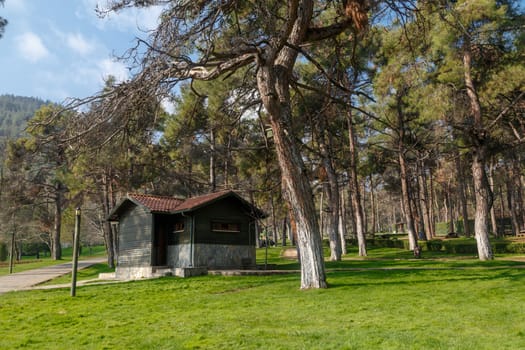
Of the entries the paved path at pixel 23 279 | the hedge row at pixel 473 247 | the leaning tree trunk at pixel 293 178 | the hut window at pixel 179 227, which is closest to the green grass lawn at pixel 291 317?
the leaning tree trunk at pixel 293 178

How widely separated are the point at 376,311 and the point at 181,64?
22.4 ft

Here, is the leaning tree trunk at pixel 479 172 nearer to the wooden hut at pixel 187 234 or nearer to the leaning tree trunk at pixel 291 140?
the wooden hut at pixel 187 234

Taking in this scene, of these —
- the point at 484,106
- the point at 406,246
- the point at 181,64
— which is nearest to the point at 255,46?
the point at 181,64

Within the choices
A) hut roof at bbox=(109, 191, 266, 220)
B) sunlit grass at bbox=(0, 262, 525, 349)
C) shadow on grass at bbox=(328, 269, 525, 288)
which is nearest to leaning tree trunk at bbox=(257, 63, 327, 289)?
sunlit grass at bbox=(0, 262, 525, 349)

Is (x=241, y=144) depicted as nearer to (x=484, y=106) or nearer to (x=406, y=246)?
(x=484, y=106)

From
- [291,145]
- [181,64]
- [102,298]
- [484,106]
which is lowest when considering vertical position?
[102,298]

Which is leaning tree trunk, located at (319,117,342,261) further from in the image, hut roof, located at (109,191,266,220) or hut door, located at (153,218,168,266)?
hut door, located at (153,218,168,266)

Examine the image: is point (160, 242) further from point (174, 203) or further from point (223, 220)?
point (223, 220)

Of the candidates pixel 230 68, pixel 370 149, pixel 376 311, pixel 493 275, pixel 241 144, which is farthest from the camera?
pixel 370 149

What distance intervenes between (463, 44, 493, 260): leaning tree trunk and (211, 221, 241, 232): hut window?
10431mm

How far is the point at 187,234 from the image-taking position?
1883 cm

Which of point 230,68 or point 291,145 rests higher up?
point 230,68

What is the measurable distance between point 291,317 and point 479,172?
575 inches

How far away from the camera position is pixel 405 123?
27.0m
